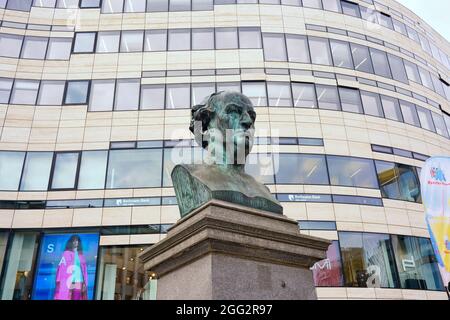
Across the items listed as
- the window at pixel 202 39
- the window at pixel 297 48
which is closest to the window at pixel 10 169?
the window at pixel 202 39

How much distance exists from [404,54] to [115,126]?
20.6 metres

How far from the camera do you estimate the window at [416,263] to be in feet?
68.4

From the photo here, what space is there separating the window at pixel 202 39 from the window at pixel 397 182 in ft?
40.2

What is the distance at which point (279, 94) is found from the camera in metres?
23.2

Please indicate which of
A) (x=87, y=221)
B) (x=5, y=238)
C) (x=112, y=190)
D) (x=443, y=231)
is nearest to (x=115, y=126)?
(x=112, y=190)

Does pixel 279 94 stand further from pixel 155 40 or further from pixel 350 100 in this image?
pixel 155 40

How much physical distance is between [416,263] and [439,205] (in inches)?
207

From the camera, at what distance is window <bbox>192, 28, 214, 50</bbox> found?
78.7ft

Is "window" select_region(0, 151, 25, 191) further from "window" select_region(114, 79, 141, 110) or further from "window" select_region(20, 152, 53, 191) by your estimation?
"window" select_region(114, 79, 141, 110)

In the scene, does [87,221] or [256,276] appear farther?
[87,221]

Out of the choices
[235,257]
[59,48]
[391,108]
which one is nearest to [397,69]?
[391,108]
